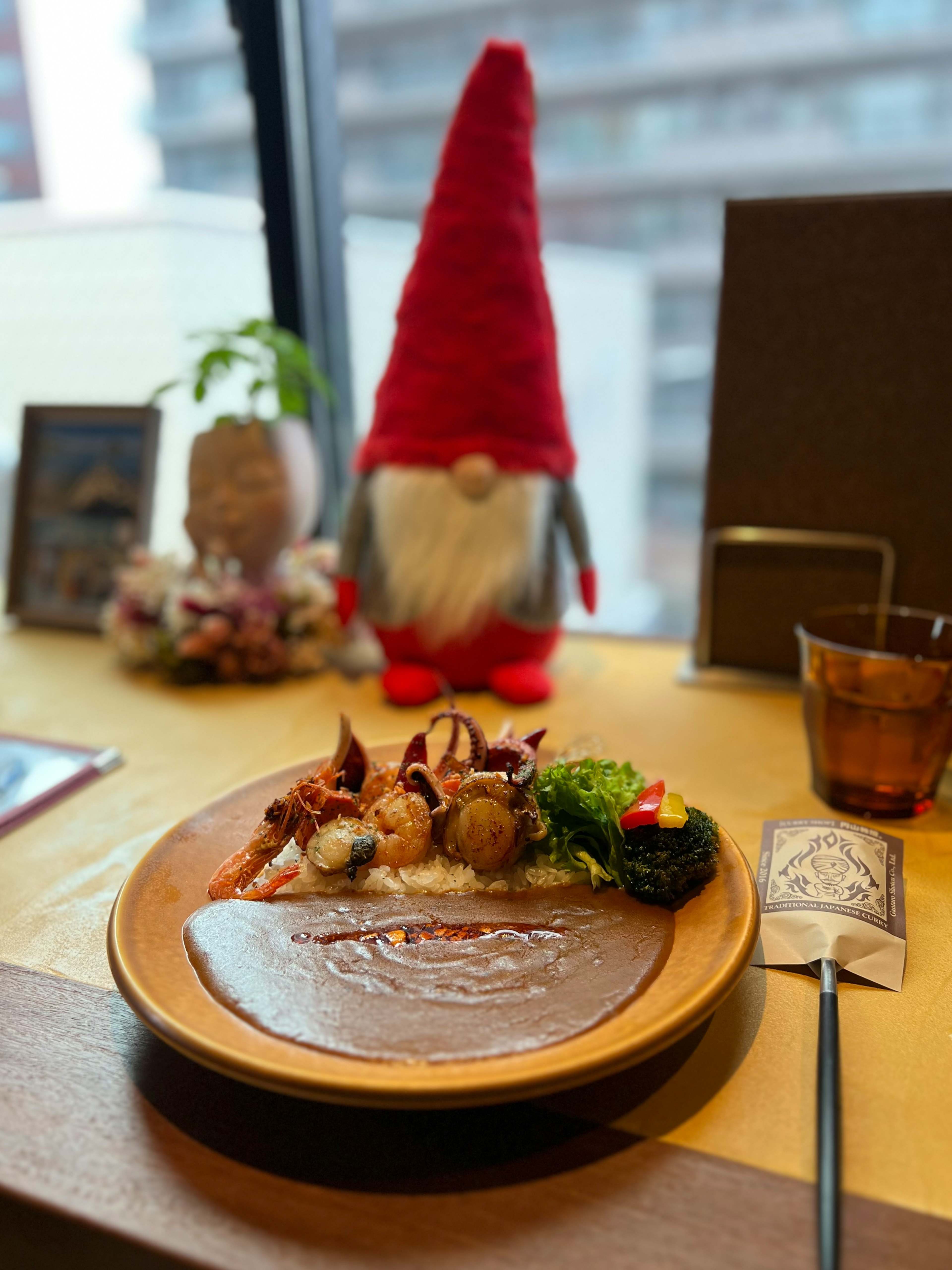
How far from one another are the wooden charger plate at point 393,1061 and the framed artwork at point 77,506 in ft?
2.78

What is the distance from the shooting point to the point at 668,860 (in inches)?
22.8

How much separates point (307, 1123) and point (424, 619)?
0.65 metres

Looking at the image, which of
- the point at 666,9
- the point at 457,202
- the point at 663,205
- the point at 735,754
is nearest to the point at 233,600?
the point at 457,202

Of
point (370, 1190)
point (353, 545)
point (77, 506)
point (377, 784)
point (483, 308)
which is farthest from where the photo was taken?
point (77, 506)

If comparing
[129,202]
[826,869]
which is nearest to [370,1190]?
[826,869]

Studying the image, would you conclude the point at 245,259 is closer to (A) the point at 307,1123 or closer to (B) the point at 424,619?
(B) the point at 424,619

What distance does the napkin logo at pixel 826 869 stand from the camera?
2.10ft

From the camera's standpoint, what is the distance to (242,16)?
4.06 ft

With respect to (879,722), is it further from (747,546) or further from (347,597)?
(347,597)

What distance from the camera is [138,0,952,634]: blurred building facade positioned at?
3.62 ft

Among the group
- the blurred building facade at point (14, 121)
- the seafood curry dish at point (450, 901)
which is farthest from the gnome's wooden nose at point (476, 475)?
the blurred building facade at point (14, 121)

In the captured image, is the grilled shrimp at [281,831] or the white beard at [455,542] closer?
the grilled shrimp at [281,831]

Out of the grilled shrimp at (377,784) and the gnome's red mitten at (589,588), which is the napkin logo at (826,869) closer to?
the grilled shrimp at (377,784)

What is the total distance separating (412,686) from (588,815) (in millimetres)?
487
